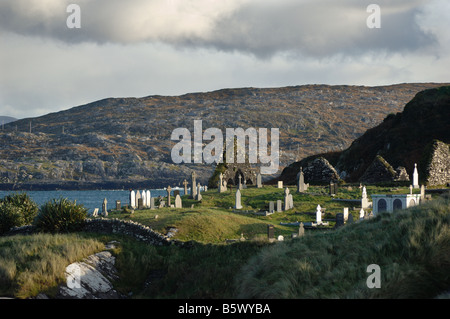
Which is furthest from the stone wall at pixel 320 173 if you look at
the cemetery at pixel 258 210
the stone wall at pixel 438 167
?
the stone wall at pixel 438 167

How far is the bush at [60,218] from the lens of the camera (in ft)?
77.2

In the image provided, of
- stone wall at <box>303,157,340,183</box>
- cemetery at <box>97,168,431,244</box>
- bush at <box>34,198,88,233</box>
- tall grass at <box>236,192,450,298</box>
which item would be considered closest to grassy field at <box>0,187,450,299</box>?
tall grass at <box>236,192,450,298</box>

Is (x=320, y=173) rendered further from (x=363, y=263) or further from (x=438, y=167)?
(x=363, y=263)

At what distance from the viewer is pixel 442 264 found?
13.8 m

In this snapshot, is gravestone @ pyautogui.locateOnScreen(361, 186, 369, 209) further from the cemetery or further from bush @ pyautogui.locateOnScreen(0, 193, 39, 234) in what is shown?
bush @ pyautogui.locateOnScreen(0, 193, 39, 234)

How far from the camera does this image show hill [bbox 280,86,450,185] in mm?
65688

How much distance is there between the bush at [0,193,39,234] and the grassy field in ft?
20.9

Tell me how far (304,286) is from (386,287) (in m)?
2.35

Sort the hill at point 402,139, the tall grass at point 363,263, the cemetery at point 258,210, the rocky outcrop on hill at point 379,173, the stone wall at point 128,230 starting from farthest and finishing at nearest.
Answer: the hill at point 402,139
the rocky outcrop on hill at point 379,173
the cemetery at point 258,210
the stone wall at point 128,230
the tall grass at point 363,263

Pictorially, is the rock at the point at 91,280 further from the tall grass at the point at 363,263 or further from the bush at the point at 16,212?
the bush at the point at 16,212

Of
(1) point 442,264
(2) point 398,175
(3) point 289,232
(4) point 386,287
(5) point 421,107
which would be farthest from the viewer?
(5) point 421,107

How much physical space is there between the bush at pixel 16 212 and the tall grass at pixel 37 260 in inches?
261
